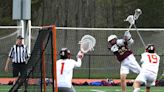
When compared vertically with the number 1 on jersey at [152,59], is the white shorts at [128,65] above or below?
below

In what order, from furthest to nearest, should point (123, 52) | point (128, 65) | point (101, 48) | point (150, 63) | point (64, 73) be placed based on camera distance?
point (101, 48) → point (128, 65) → point (123, 52) → point (150, 63) → point (64, 73)

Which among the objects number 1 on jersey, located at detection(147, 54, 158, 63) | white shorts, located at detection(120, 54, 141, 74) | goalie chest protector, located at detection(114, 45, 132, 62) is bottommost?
white shorts, located at detection(120, 54, 141, 74)

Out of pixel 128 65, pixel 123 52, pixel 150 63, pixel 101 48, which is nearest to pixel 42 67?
pixel 150 63

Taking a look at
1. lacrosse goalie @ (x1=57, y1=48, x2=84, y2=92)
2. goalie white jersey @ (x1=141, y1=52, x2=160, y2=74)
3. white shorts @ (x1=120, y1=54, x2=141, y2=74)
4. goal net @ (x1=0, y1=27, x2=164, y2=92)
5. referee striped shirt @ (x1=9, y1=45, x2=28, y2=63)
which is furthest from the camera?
goal net @ (x1=0, y1=27, x2=164, y2=92)

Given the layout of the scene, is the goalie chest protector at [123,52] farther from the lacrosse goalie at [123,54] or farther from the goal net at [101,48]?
the goal net at [101,48]

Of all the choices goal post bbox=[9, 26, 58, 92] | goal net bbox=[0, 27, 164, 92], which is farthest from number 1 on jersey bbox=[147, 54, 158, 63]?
goal net bbox=[0, 27, 164, 92]

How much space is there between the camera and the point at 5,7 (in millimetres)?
53656

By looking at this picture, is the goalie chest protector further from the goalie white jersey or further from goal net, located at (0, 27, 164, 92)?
goal net, located at (0, 27, 164, 92)

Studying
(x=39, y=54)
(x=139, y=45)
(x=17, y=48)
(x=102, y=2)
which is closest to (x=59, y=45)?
(x=139, y=45)

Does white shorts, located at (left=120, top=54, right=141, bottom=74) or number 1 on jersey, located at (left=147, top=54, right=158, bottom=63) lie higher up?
number 1 on jersey, located at (left=147, top=54, right=158, bottom=63)

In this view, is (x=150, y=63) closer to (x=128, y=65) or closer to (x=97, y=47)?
(x=128, y=65)

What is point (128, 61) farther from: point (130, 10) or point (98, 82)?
point (130, 10)

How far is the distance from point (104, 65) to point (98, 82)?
436cm

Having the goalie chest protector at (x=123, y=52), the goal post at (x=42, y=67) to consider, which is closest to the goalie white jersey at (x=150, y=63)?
the goalie chest protector at (x=123, y=52)
